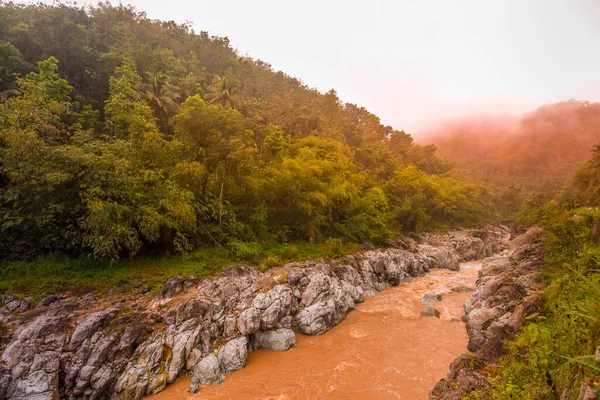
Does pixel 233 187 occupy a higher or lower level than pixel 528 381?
higher

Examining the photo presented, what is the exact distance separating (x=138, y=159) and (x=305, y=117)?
19.2 meters

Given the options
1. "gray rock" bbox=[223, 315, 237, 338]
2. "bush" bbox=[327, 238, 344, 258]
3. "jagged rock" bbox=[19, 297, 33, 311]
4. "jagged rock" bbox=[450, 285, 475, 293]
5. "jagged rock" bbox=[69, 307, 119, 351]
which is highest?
"bush" bbox=[327, 238, 344, 258]

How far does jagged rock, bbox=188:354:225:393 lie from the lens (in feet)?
28.9

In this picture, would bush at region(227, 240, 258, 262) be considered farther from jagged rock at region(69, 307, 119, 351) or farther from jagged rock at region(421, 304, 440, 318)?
jagged rock at region(421, 304, 440, 318)

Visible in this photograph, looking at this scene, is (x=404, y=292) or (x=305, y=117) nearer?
(x=404, y=292)

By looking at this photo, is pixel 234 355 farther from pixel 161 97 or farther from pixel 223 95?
pixel 223 95

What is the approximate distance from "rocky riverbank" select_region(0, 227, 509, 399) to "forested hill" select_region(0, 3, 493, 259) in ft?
8.68

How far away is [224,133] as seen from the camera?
15.2 meters

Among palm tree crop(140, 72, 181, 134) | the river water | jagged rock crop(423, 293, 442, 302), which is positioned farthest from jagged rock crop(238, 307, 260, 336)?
palm tree crop(140, 72, 181, 134)

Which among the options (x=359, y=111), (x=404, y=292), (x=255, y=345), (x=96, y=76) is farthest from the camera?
(x=359, y=111)

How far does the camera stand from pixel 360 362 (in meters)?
10.0

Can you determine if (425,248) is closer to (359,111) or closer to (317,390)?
(317,390)

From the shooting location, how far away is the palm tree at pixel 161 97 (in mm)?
24219

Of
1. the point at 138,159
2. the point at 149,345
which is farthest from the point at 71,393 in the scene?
the point at 138,159
